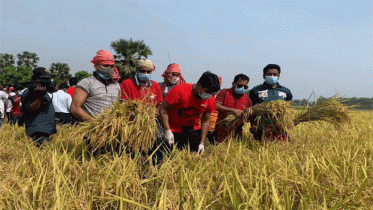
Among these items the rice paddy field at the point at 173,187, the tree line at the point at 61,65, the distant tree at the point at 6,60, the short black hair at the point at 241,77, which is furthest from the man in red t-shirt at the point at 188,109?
the distant tree at the point at 6,60

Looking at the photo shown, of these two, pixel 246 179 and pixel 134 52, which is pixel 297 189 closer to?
pixel 246 179

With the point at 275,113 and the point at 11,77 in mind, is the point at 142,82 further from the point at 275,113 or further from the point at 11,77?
the point at 11,77

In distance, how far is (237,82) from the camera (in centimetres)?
393

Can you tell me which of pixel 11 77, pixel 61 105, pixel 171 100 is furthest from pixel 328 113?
pixel 11 77

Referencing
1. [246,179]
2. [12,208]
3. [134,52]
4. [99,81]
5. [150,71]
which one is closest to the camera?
[12,208]

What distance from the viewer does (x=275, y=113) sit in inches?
121

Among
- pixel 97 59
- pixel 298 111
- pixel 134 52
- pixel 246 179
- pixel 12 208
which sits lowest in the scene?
pixel 12 208

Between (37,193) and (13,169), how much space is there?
56 centimetres

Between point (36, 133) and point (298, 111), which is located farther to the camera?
point (298, 111)

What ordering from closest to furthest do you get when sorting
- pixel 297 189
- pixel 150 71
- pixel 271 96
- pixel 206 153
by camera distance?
pixel 297 189 → pixel 206 153 → pixel 150 71 → pixel 271 96

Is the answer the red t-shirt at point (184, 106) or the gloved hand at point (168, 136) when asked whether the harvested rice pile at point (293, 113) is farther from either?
the gloved hand at point (168, 136)

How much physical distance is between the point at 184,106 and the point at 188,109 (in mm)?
78

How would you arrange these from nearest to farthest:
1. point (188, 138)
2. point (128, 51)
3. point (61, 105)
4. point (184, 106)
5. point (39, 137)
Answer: point (184, 106)
point (188, 138)
point (39, 137)
point (61, 105)
point (128, 51)

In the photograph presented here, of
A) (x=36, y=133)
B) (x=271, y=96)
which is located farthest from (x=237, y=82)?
(x=36, y=133)
